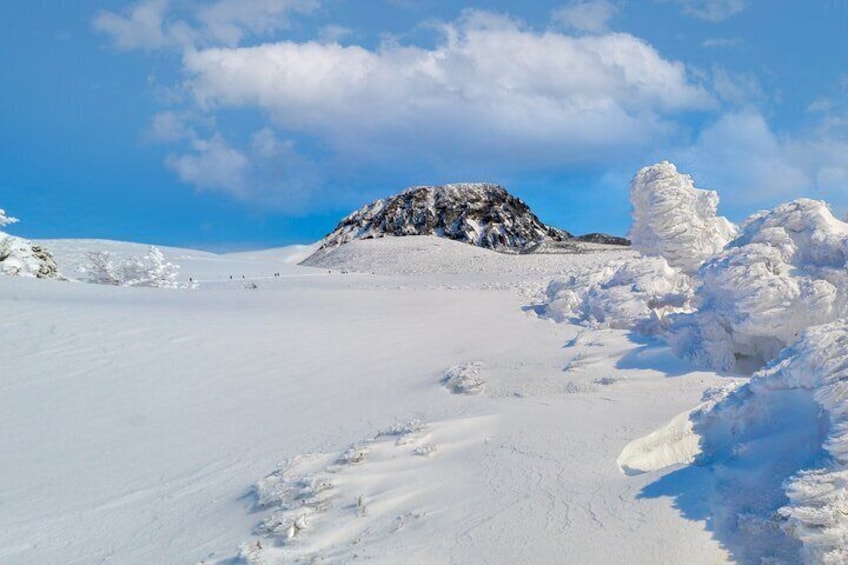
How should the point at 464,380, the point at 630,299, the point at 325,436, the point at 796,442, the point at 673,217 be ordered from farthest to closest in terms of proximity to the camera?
the point at 673,217 → the point at 630,299 → the point at 464,380 → the point at 325,436 → the point at 796,442

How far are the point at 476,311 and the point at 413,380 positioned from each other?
19.5ft

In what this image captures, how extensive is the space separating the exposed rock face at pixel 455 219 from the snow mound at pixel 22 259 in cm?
4613

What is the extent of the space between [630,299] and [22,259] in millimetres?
17036

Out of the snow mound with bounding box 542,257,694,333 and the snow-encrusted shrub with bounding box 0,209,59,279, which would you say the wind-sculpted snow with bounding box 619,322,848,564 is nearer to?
the snow mound with bounding box 542,257,694,333

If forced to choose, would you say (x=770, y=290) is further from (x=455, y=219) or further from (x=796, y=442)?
(x=455, y=219)

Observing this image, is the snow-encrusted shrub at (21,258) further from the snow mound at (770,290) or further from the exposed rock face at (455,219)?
the exposed rock face at (455,219)

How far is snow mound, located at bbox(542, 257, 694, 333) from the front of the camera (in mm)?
11732

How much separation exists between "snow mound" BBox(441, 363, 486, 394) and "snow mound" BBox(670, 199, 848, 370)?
2536 mm

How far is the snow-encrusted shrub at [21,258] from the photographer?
791 inches

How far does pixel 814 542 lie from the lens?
358cm

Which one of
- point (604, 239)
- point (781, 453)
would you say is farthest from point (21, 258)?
point (604, 239)

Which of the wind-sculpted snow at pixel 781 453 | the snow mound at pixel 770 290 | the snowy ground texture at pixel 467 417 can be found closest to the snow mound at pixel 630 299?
the snowy ground texture at pixel 467 417

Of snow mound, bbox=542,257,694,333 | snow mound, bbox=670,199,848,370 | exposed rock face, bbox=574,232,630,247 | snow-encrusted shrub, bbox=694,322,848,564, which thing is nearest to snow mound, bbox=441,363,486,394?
snow mound, bbox=670,199,848,370

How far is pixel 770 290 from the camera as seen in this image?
28.7 feet
